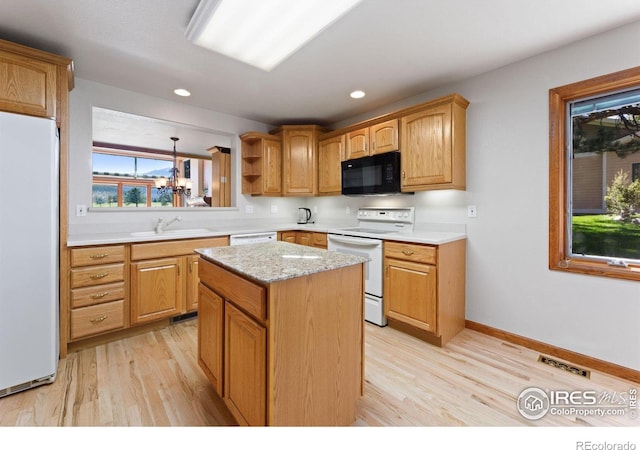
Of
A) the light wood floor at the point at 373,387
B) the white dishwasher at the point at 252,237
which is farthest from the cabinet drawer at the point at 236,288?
the white dishwasher at the point at 252,237

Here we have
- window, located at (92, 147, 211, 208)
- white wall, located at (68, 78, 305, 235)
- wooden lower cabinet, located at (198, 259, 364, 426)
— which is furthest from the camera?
window, located at (92, 147, 211, 208)

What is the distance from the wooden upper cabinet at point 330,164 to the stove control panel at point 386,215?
411mm

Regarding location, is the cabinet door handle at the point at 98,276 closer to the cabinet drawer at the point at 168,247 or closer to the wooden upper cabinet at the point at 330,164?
the cabinet drawer at the point at 168,247

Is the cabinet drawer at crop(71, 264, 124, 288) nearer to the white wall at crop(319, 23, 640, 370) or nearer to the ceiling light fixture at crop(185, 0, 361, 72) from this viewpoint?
the ceiling light fixture at crop(185, 0, 361, 72)

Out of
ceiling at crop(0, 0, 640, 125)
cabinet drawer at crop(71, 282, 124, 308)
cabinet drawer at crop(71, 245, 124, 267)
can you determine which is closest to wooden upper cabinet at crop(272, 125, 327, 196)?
ceiling at crop(0, 0, 640, 125)

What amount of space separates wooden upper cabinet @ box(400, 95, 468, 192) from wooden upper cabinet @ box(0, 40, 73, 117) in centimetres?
281

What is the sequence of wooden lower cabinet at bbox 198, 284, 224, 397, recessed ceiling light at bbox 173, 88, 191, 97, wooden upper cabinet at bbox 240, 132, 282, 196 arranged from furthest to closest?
wooden upper cabinet at bbox 240, 132, 282, 196 < recessed ceiling light at bbox 173, 88, 191, 97 < wooden lower cabinet at bbox 198, 284, 224, 397

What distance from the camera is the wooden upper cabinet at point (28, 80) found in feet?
6.02

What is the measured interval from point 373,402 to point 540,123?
240cm

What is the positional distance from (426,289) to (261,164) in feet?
8.24

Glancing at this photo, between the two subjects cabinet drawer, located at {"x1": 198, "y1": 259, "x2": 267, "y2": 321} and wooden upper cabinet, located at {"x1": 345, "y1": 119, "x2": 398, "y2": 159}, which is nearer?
cabinet drawer, located at {"x1": 198, "y1": 259, "x2": 267, "y2": 321}

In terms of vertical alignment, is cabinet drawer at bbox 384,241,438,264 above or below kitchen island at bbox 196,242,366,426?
above

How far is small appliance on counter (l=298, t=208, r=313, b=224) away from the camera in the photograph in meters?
4.39

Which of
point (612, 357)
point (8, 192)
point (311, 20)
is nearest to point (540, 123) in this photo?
point (612, 357)
